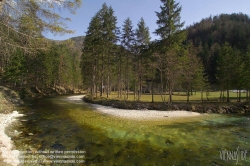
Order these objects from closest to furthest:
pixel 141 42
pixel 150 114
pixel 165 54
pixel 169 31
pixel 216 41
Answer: pixel 150 114 < pixel 165 54 < pixel 169 31 < pixel 141 42 < pixel 216 41

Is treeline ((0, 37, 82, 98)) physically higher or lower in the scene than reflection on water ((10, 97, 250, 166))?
higher

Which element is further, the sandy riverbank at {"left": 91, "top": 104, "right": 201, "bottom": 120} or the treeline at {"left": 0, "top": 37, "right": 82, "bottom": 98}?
the treeline at {"left": 0, "top": 37, "right": 82, "bottom": 98}

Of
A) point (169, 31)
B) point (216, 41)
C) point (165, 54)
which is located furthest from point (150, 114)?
point (216, 41)

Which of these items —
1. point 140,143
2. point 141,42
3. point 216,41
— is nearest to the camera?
point 140,143

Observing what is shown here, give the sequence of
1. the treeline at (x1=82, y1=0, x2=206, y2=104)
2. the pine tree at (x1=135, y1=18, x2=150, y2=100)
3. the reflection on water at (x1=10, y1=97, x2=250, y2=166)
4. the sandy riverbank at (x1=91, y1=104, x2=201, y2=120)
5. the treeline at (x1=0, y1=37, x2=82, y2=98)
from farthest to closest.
Answer: the treeline at (x1=0, y1=37, x2=82, y2=98)
the pine tree at (x1=135, y1=18, x2=150, y2=100)
the treeline at (x1=82, y1=0, x2=206, y2=104)
the sandy riverbank at (x1=91, y1=104, x2=201, y2=120)
the reflection on water at (x1=10, y1=97, x2=250, y2=166)

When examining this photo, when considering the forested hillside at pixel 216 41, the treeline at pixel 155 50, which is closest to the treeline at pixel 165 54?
the treeline at pixel 155 50

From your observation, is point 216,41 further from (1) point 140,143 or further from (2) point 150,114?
(1) point 140,143

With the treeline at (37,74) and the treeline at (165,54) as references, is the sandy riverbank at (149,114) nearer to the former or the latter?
the treeline at (165,54)

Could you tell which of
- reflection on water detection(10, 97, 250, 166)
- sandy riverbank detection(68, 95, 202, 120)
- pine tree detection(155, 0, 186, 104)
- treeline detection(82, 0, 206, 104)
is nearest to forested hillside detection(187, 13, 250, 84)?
treeline detection(82, 0, 206, 104)

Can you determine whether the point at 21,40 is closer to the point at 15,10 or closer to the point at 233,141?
the point at 15,10

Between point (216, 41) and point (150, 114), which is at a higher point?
point (216, 41)

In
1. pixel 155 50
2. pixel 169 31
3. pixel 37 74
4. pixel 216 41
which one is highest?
pixel 216 41

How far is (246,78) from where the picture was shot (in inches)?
1025

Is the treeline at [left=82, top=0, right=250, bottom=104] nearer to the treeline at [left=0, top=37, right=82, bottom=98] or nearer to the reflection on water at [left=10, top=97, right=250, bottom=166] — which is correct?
the treeline at [left=0, top=37, right=82, bottom=98]
